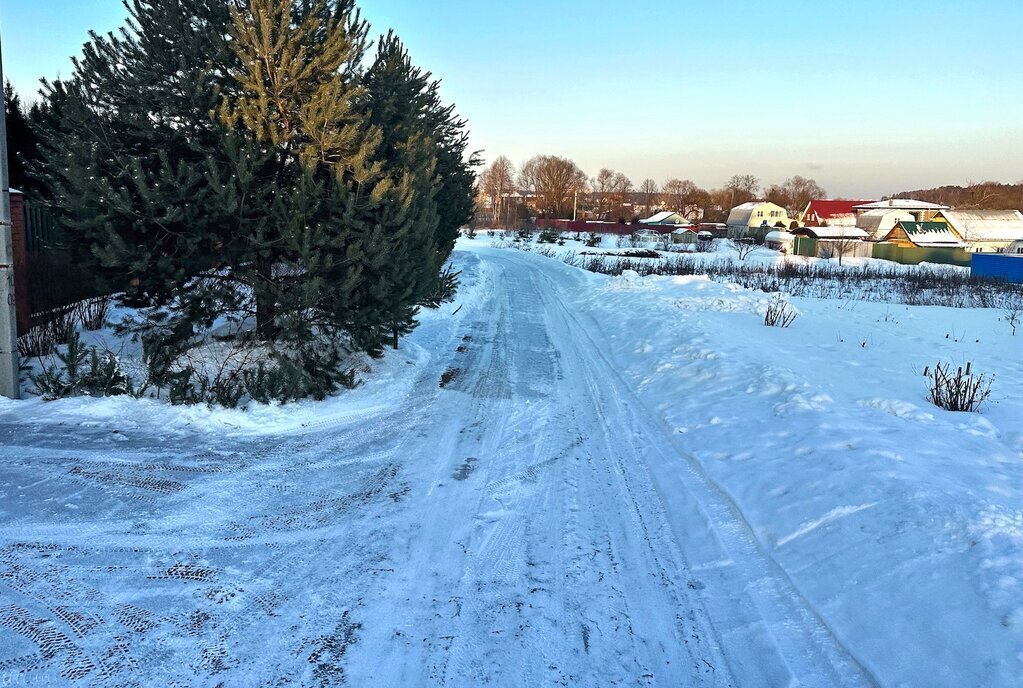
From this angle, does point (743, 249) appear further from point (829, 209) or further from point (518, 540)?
point (518, 540)

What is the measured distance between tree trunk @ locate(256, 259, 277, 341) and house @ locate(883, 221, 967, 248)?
63.6 meters

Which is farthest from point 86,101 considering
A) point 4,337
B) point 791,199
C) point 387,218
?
point 791,199

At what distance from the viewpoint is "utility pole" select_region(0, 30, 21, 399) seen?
22.0 ft

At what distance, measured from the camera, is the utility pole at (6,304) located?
6.71 meters

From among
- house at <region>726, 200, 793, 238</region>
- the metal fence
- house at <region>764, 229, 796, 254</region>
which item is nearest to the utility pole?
the metal fence

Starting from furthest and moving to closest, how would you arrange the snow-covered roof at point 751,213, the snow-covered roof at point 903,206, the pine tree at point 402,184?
the snow-covered roof at point 751,213, the snow-covered roof at point 903,206, the pine tree at point 402,184

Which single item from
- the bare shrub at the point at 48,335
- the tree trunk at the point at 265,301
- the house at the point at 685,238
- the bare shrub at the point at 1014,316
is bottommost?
the bare shrub at the point at 1014,316

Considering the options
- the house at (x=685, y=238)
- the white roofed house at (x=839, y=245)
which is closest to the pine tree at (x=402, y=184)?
the white roofed house at (x=839, y=245)

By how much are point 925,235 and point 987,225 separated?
895 centimetres

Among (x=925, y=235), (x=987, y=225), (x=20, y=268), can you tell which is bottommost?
(x=20, y=268)

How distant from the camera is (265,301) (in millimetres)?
7379

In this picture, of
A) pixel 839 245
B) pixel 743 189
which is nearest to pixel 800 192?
pixel 743 189

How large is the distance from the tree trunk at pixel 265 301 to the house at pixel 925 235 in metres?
63.6

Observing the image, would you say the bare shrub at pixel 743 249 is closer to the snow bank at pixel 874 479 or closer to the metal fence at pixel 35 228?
the snow bank at pixel 874 479
